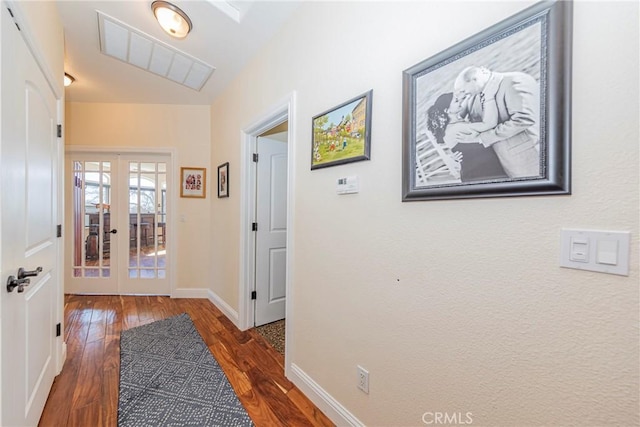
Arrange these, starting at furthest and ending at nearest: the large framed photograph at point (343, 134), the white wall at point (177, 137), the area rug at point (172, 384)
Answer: the white wall at point (177, 137) < the area rug at point (172, 384) < the large framed photograph at point (343, 134)

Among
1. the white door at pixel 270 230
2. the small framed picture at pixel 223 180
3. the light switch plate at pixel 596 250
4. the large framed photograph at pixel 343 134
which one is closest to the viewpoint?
the light switch plate at pixel 596 250

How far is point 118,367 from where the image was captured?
193cm

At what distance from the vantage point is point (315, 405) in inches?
62.9

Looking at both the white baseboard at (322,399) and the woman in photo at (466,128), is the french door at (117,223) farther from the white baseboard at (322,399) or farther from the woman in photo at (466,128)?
the woman in photo at (466,128)

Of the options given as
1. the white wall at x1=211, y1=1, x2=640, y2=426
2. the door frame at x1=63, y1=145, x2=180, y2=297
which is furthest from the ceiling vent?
the white wall at x1=211, y1=1, x2=640, y2=426

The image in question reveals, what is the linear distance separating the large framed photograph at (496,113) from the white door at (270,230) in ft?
5.90

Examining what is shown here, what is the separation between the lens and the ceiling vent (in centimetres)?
205

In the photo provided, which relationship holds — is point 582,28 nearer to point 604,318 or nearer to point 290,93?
point 604,318

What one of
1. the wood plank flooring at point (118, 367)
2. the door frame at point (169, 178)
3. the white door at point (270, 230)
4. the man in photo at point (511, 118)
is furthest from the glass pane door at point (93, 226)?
the man in photo at point (511, 118)

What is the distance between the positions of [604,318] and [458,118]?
72cm

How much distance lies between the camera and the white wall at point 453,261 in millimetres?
681

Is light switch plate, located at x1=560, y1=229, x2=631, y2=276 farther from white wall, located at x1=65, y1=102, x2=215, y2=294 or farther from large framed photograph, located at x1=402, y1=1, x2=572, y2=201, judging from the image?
white wall, located at x1=65, y1=102, x2=215, y2=294

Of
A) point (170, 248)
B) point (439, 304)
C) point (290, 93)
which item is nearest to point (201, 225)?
point (170, 248)

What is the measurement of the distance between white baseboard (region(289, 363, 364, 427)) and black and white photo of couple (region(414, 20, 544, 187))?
4.20 ft
